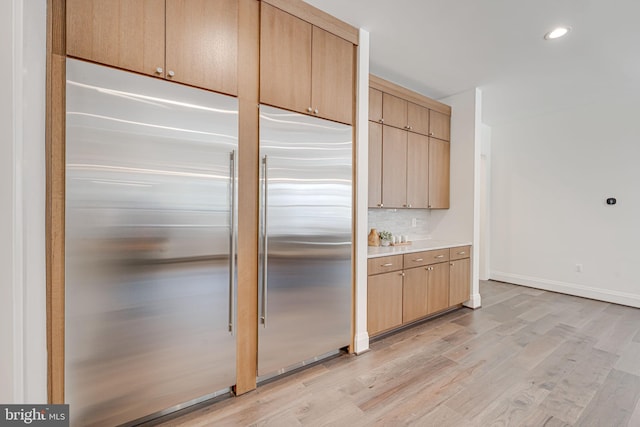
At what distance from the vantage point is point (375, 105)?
10.4ft

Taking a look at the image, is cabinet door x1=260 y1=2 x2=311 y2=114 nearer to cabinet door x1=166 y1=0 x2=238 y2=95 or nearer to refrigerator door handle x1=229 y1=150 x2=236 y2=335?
cabinet door x1=166 y1=0 x2=238 y2=95

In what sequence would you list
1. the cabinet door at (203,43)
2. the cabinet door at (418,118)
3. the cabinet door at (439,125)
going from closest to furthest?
the cabinet door at (203,43) < the cabinet door at (418,118) < the cabinet door at (439,125)

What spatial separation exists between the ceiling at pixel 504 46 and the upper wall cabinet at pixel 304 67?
0.88ft

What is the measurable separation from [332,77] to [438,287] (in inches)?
102

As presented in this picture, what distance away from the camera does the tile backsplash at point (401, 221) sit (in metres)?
3.69

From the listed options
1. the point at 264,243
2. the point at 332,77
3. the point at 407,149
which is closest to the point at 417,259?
the point at 407,149

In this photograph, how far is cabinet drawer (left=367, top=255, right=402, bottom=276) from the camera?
274cm

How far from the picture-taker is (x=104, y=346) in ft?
5.06

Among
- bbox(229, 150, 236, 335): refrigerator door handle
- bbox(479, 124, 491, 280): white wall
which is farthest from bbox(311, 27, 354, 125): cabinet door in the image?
bbox(479, 124, 491, 280): white wall

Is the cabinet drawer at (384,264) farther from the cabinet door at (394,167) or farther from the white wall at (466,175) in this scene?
the white wall at (466,175)

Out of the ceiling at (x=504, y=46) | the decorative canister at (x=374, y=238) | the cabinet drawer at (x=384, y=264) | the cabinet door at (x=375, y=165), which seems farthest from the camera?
the decorative canister at (x=374, y=238)

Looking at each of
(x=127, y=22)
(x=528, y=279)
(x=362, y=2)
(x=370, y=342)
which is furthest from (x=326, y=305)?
(x=528, y=279)

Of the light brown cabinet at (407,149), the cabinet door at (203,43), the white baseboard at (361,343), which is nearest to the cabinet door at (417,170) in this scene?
the light brown cabinet at (407,149)

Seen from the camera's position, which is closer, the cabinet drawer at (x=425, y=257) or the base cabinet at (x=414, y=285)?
the base cabinet at (x=414, y=285)
